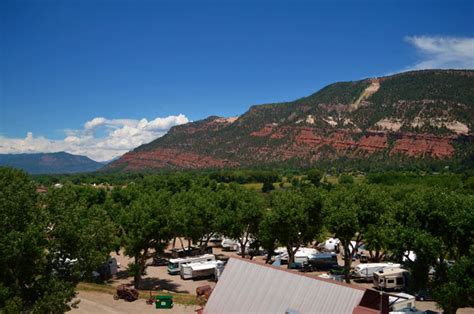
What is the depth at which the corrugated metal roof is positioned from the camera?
632 inches

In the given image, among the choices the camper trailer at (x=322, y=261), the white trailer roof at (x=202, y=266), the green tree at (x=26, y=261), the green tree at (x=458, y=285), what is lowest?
the camper trailer at (x=322, y=261)

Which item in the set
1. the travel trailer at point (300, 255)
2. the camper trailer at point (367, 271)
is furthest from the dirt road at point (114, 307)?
the travel trailer at point (300, 255)

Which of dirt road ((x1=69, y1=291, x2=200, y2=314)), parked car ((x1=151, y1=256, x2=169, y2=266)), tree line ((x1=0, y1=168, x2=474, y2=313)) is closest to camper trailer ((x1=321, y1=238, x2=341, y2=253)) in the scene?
tree line ((x1=0, y1=168, x2=474, y2=313))

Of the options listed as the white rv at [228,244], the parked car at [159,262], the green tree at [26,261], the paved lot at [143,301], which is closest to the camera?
the green tree at [26,261]

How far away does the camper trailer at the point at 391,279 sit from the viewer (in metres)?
34.2

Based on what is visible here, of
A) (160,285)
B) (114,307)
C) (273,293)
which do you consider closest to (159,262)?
(160,285)

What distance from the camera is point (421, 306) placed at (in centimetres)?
2991

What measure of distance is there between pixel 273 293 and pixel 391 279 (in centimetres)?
2053

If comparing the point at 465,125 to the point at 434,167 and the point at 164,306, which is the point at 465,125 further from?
the point at 164,306

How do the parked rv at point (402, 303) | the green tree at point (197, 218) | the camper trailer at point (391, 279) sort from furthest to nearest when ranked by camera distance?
the green tree at point (197, 218)
the camper trailer at point (391, 279)
the parked rv at point (402, 303)

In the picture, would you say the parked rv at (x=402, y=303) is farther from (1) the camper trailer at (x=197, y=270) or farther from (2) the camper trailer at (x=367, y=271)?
(1) the camper trailer at (x=197, y=270)

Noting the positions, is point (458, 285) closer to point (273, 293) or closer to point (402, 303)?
point (402, 303)

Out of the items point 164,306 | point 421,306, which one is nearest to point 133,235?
point 164,306

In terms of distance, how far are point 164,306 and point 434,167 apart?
169007mm
